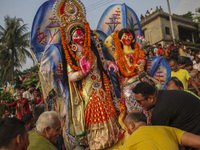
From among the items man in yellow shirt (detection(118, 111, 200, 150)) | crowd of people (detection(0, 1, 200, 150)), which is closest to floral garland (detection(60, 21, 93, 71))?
crowd of people (detection(0, 1, 200, 150))

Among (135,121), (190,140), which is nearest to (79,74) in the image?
(135,121)

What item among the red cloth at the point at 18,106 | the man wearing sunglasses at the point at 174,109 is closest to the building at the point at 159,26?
the red cloth at the point at 18,106

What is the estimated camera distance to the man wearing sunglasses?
218 cm

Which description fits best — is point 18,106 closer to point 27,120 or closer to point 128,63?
point 27,120

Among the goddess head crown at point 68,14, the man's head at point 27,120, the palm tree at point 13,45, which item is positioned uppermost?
the palm tree at point 13,45

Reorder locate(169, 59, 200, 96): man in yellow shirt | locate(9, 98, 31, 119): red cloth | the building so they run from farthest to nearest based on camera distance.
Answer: the building
locate(9, 98, 31, 119): red cloth
locate(169, 59, 200, 96): man in yellow shirt

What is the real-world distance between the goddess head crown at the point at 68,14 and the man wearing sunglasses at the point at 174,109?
8.49 ft

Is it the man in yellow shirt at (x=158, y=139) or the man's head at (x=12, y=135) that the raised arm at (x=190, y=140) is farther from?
the man's head at (x=12, y=135)

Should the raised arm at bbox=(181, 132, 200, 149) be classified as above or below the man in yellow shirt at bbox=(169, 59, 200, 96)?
below

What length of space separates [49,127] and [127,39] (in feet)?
9.31

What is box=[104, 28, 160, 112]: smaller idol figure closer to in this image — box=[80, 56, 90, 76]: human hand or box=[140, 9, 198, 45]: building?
box=[80, 56, 90, 76]: human hand

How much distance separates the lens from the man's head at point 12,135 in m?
1.38

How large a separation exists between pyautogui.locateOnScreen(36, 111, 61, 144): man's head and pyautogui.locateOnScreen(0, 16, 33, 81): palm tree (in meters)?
21.4

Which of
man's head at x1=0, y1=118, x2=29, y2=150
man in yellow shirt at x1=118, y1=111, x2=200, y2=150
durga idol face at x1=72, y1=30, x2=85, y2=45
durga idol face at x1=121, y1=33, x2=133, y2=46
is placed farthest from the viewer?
durga idol face at x1=121, y1=33, x2=133, y2=46
